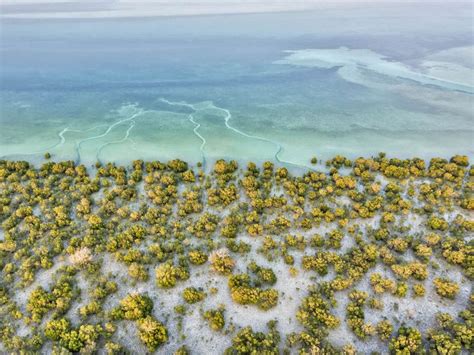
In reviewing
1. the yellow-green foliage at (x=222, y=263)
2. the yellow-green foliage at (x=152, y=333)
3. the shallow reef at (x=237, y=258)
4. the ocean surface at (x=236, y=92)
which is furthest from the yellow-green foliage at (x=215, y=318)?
the ocean surface at (x=236, y=92)

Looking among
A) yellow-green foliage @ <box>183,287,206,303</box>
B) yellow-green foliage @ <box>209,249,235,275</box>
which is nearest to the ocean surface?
yellow-green foliage @ <box>209,249,235,275</box>

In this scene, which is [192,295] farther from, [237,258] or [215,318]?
[237,258]

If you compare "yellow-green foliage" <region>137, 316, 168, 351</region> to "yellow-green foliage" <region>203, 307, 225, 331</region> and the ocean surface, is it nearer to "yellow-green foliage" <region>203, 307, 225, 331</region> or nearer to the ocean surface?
"yellow-green foliage" <region>203, 307, 225, 331</region>

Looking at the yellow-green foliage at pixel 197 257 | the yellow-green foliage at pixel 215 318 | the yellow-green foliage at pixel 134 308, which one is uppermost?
the yellow-green foliage at pixel 197 257

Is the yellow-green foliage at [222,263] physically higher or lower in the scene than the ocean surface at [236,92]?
lower

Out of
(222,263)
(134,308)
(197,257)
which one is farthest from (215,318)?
(134,308)

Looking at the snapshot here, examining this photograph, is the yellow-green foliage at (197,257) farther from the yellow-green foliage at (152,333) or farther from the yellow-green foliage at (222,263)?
the yellow-green foliage at (152,333)
